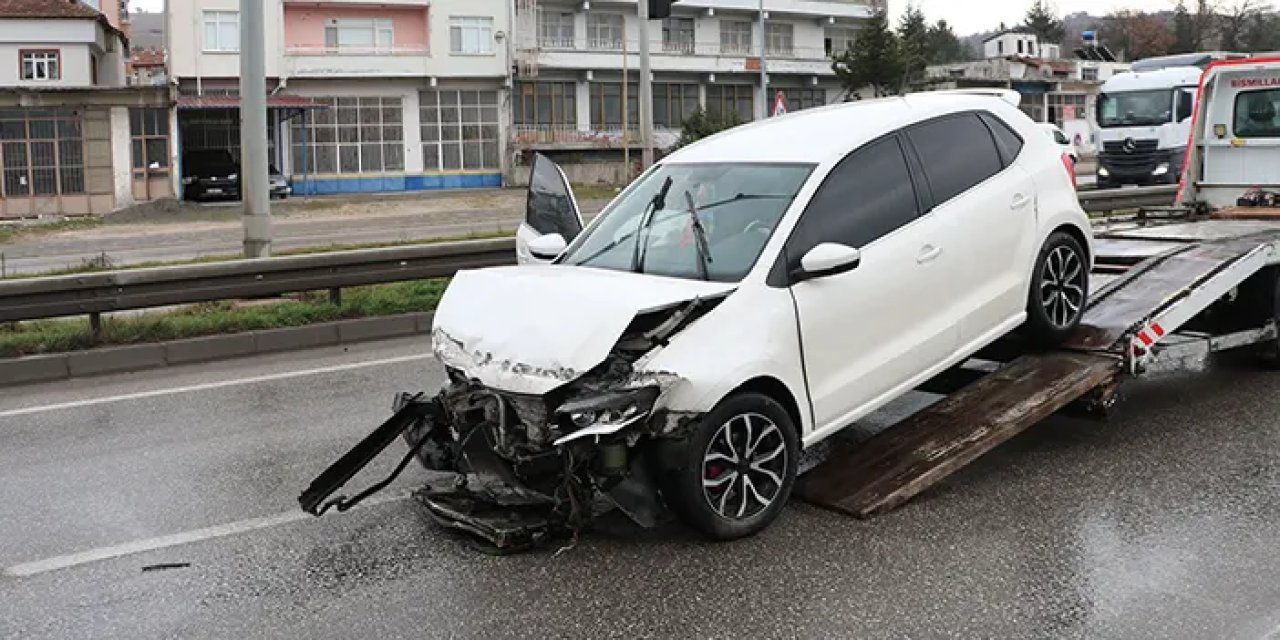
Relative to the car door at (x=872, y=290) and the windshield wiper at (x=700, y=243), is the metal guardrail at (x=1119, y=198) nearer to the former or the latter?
the car door at (x=872, y=290)

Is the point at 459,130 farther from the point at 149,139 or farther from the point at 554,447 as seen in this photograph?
the point at 554,447

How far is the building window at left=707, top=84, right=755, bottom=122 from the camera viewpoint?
57062mm

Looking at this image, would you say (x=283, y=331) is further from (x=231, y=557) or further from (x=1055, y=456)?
(x=1055, y=456)

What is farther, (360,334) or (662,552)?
(360,334)

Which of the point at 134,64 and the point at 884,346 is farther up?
the point at 134,64

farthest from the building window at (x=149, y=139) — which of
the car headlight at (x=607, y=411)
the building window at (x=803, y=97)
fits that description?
the car headlight at (x=607, y=411)

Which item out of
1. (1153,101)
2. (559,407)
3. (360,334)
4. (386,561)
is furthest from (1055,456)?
(1153,101)

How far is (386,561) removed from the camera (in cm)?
491

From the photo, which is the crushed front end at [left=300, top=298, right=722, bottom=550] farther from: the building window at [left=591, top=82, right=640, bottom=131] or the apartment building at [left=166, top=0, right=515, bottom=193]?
the building window at [left=591, top=82, right=640, bottom=131]

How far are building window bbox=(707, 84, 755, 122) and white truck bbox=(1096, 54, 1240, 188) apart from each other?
27682mm

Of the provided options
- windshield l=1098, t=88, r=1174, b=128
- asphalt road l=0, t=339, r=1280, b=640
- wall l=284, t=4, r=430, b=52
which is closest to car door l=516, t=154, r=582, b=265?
asphalt road l=0, t=339, r=1280, b=640

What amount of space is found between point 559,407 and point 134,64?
6538 centimetres

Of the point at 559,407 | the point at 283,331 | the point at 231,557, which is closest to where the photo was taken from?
the point at 559,407

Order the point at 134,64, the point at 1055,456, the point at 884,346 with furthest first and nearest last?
the point at 134,64 → the point at 1055,456 → the point at 884,346
